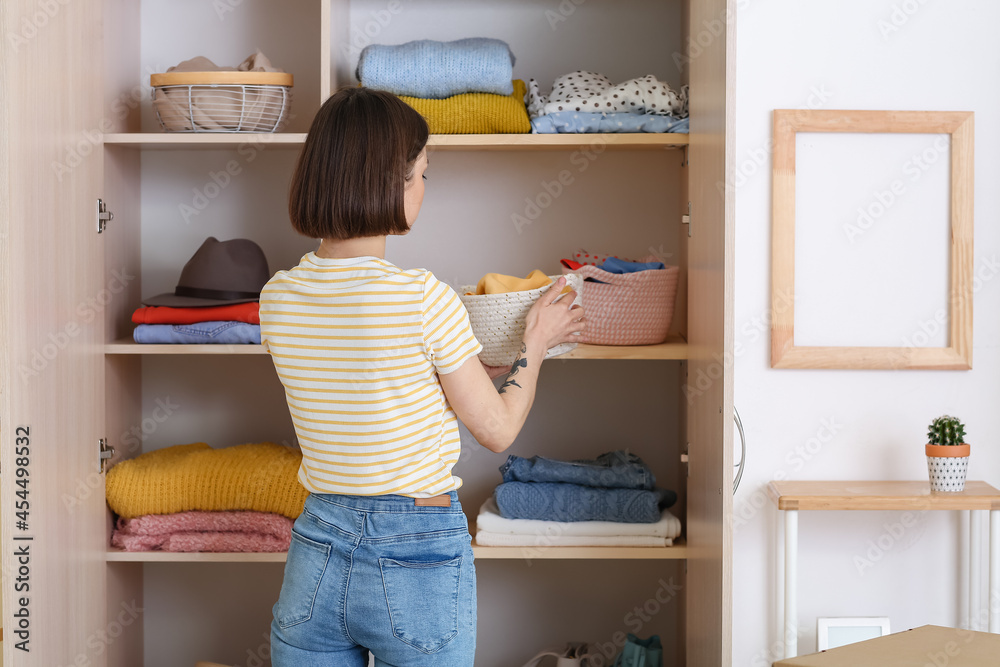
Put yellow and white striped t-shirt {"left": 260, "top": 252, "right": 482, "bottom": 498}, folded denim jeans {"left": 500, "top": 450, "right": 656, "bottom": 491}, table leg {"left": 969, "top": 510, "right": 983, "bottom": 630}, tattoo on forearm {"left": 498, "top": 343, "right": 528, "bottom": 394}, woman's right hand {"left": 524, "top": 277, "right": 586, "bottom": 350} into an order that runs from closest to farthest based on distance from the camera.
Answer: yellow and white striped t-shirt {"left": 260, "top": 252, "right": 482, "bottom": 498}
tattoo on forearm {"left": 498, "top": 343, "right": 528, "bottom": 394}
woman's right hand {"left": 524, "top": 277, "right": 586, "bottom": 350}
folded denim jeans {"left": 500, "top": 450, "right": 656, "bottom": 491}
table leg {"left": 969, "top": 510, "right": 983, "bottom": 630}

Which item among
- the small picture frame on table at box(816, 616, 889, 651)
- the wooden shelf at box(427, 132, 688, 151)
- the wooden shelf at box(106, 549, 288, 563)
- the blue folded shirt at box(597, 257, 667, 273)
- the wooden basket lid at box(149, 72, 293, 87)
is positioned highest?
the wooden basket lid at box(149, 72, 293, 87)

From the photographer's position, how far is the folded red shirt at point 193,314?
181 cm

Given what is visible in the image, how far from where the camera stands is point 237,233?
6.92ft

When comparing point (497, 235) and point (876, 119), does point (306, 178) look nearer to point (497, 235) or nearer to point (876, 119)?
point (497, 235)

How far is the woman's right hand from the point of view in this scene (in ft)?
4.48

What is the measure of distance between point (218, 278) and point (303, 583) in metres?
0.90

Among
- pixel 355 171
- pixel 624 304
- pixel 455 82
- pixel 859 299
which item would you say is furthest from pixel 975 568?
pixel 355 171

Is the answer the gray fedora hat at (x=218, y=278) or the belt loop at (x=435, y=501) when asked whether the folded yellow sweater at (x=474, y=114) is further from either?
the belt loop at (x=435, y=501)

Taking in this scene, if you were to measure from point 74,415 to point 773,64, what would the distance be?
1659 millimetres

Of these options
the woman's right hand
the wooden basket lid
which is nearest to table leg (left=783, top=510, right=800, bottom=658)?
the woman's right hand

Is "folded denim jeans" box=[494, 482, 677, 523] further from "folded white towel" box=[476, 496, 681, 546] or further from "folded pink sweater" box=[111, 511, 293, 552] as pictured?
"folded pink sweater" box=[111, 511, 293, 552]

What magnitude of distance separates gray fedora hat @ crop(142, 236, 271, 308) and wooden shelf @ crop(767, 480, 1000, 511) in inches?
48.2

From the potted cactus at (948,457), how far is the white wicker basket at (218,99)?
5.12 feet

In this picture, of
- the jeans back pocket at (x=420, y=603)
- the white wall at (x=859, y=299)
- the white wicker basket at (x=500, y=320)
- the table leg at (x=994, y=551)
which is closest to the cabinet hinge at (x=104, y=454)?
the white wicker basket at (x=500, y=320)
